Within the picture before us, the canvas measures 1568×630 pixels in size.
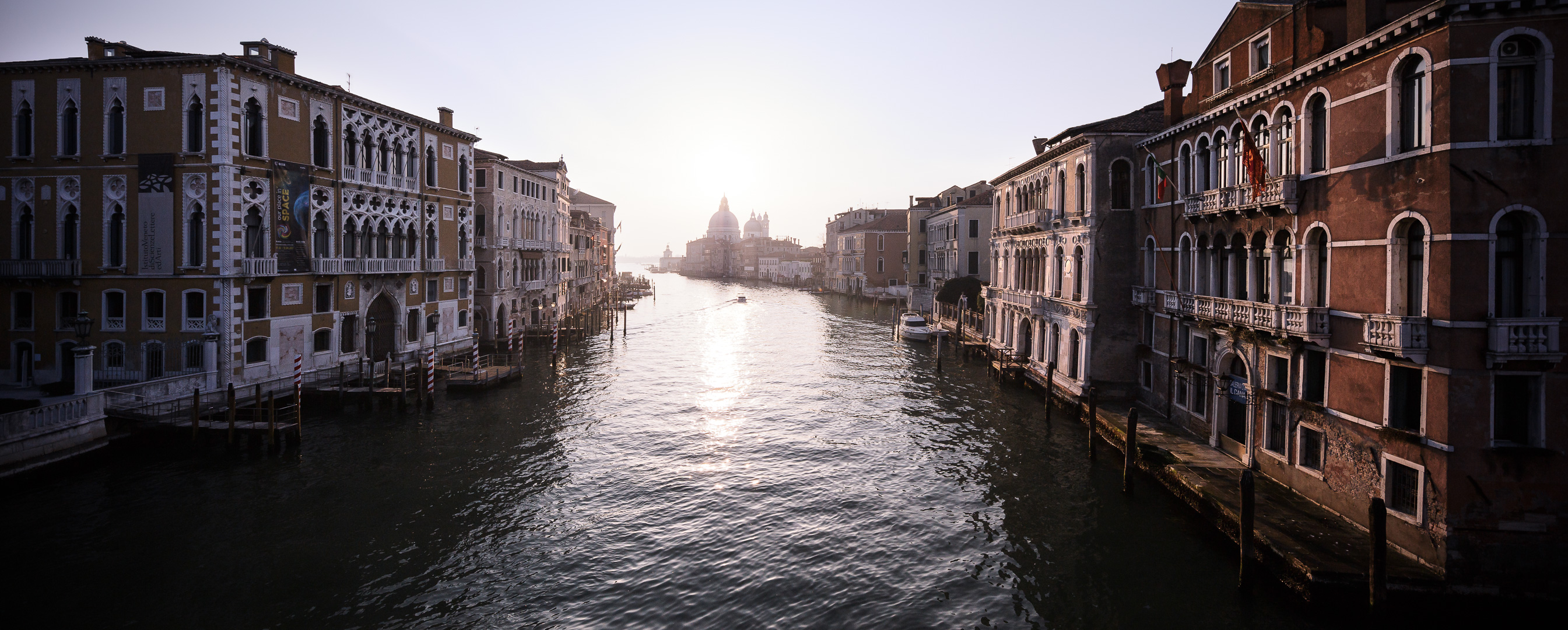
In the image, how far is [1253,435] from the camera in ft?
56.1

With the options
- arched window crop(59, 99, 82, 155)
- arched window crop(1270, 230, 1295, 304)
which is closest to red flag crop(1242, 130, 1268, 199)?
arched window crop(1270, 230, 1295, 304)

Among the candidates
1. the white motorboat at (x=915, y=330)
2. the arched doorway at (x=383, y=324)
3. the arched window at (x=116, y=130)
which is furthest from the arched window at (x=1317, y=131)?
the white motorboat at (x=915, y=330)

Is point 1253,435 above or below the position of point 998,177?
below

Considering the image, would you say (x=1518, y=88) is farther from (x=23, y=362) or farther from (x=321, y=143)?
(x=23, y=362)

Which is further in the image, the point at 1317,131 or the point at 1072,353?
the point at 1072,353

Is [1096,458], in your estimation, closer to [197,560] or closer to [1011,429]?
[1011,429]

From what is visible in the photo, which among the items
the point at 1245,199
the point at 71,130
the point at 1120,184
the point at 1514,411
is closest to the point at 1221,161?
the point at 1245,199

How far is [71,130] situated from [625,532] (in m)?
23.9

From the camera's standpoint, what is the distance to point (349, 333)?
98.2 feet

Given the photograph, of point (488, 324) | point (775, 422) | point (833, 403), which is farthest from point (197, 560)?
point (488, 324)

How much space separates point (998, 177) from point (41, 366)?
38763mm

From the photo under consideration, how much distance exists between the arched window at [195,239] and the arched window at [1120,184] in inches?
1181

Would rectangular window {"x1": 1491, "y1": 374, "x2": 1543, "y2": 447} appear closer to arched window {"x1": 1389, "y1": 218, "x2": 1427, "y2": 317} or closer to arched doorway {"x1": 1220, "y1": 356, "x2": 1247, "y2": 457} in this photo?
arched window {"x1": 1389, "y1": 218, "x2": 1427, "y2": 317}

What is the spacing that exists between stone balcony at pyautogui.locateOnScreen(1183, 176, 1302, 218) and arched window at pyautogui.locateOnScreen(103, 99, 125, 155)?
32608 millimetres
